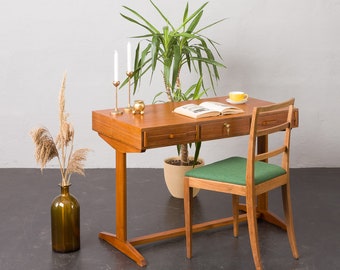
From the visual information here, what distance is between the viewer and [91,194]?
203 inches

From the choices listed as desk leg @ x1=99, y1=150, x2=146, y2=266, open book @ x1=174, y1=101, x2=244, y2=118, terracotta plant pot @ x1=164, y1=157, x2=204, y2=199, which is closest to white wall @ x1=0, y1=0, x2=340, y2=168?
terracotta plant pot @ x1=164, y1=157, x2=204, y2=199

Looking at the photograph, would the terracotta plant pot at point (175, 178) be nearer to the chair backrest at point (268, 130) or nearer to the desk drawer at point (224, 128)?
the chair backrest at point (268, 130)

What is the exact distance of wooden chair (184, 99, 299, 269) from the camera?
3.73 meters

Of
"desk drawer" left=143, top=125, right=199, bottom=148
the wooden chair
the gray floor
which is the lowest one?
the gray floor

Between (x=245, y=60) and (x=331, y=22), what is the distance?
0.76m

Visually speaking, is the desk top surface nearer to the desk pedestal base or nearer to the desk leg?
the desk leg

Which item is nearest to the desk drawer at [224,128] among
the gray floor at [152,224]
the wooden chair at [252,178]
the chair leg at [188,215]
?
the wooden chair at [252,178]

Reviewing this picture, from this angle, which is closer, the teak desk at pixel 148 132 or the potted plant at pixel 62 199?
the teak desk at pixel 148 132

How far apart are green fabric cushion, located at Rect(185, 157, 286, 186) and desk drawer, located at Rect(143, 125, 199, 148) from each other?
192 mm

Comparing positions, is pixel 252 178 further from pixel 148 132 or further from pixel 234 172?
pixel 148 132

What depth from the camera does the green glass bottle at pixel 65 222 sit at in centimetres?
399

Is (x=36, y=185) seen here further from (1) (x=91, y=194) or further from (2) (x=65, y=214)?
(2) (x=65, y=214)

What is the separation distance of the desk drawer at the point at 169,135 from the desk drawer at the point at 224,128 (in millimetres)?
65

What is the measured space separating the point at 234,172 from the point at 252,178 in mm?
174
